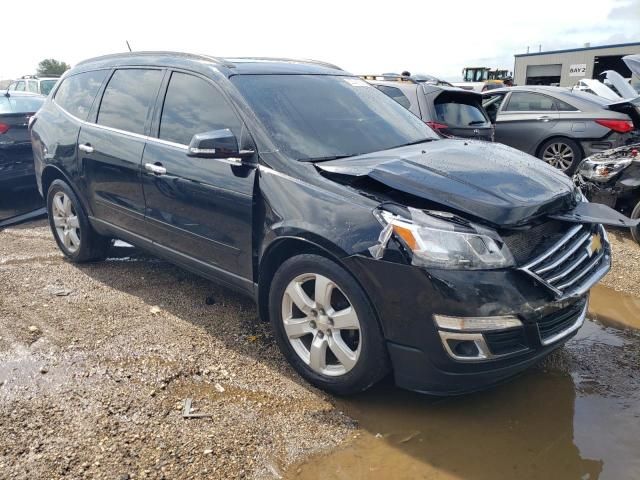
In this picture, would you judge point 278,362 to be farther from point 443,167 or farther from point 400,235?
point 443,167

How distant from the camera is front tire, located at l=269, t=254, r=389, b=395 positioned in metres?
2.75

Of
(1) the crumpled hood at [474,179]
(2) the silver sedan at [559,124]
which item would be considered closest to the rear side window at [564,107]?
(2) the silver sedan at [559,124]

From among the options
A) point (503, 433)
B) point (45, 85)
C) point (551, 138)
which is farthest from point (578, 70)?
Result: point (503, 433)

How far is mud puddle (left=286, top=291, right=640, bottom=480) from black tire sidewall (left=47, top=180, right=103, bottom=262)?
3.13m

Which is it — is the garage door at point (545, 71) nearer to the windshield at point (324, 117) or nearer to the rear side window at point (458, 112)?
the rear side window at point (458, 112)

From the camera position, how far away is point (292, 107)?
353 centimetres

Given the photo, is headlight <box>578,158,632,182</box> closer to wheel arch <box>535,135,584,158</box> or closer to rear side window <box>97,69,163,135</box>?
wheel arch <box>535,135,584,158</box>

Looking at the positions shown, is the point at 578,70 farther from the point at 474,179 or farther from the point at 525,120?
the point at 474,179

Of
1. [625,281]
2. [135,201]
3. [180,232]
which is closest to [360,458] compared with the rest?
[180,232]

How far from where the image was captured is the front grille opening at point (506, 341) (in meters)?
2.54

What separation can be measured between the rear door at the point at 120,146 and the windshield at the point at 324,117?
100 centimetres

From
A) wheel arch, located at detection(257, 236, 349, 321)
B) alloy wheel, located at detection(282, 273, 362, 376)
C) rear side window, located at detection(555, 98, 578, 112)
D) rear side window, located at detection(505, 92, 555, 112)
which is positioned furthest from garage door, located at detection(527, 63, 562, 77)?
alloy wheel, located at detection(282, 273, 362, 376)

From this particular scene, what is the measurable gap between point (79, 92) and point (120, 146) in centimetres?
118

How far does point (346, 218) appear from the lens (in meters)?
2.77
